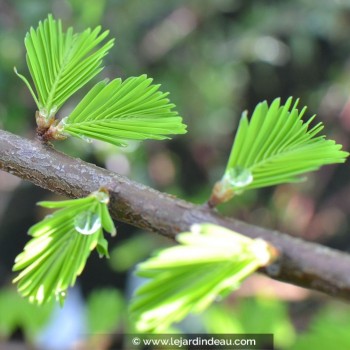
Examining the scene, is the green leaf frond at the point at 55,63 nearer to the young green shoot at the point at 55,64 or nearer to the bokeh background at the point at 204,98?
the young green shoot at the point at 55,64

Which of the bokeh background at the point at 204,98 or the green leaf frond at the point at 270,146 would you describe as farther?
the bokeh background at the point at 204,98

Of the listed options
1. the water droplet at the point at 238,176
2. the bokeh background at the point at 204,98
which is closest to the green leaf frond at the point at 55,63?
the water droplet at the point at 238,176

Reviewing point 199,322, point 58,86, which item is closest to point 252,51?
point 199,322

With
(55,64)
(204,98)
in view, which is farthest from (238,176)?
(204,98)

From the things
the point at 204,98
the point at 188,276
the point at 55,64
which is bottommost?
the point at 188,276

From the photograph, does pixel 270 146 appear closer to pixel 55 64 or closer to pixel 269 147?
pixel 269 147

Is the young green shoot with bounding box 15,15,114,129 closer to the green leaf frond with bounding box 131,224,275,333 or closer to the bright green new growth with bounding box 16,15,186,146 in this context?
the bright green new growth with bounding box 16,15,186,146
